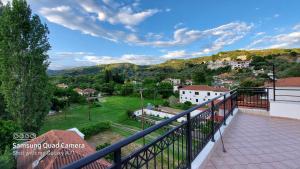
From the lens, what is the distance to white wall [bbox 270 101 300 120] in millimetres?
4949

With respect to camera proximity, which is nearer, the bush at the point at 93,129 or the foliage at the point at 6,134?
the foliage at the point at 6,134

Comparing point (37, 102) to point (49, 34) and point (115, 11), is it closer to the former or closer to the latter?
point (49, 34)

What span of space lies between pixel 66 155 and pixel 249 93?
7059mm

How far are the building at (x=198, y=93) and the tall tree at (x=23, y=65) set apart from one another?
87.4 feet

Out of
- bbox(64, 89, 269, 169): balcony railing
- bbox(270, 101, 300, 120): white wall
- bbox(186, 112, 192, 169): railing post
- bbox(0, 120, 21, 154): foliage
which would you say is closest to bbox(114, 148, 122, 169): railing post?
bbox(64, 89, 269, 169): balcony railing

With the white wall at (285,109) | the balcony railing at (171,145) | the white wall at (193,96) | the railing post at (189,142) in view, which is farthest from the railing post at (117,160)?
the white wall at (193,96)

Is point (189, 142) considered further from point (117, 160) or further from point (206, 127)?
point (117, 160)

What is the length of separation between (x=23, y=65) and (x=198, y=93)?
29.3m

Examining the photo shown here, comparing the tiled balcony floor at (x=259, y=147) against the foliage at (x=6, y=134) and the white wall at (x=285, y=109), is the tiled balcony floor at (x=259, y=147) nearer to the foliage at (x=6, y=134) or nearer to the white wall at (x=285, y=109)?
the white wall at (x=285, y=109)

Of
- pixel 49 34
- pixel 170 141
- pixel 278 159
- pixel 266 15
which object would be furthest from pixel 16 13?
pixel 266 15

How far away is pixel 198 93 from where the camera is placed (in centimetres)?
3444

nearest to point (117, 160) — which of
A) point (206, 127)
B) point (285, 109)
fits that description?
point (206, 127)

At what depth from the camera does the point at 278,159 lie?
2.58 m

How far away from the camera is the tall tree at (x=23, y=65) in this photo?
10.3 m
